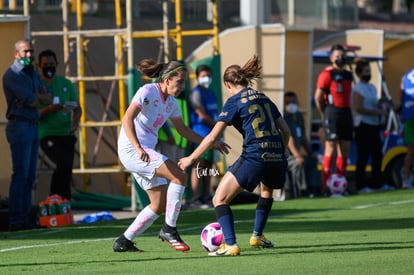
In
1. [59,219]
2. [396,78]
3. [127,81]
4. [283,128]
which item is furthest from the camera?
[396,78]

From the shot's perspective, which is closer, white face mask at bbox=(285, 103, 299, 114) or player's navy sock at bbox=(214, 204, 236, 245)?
player's navy sock at bbox=(214, 204, 236, 245)

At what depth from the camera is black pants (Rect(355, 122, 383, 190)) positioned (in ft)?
67.9

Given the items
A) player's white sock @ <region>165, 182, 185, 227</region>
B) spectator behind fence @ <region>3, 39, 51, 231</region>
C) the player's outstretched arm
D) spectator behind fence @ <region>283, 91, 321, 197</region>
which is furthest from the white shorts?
spectator behind fence @ <region>283, 91, 321, 197</region>

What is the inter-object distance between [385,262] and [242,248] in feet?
6.50

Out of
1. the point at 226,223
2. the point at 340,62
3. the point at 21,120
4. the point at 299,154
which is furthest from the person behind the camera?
the point at 340,62

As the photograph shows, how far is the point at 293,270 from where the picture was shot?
30.1 ft

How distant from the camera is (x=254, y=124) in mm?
10734

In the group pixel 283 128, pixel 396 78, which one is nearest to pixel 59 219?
pixel 283 128

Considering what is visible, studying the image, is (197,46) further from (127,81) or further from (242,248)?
(242,248)

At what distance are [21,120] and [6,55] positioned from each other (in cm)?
181

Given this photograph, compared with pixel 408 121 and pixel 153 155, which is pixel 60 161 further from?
pixel 408 121

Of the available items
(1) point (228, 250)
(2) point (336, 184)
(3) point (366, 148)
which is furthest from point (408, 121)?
(1) point (228, 250)

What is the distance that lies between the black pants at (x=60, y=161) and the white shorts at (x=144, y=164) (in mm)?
5304

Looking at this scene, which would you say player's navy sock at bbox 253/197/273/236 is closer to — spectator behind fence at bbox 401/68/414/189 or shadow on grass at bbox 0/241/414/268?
shadow on grass at bbox 0/241/414/268
